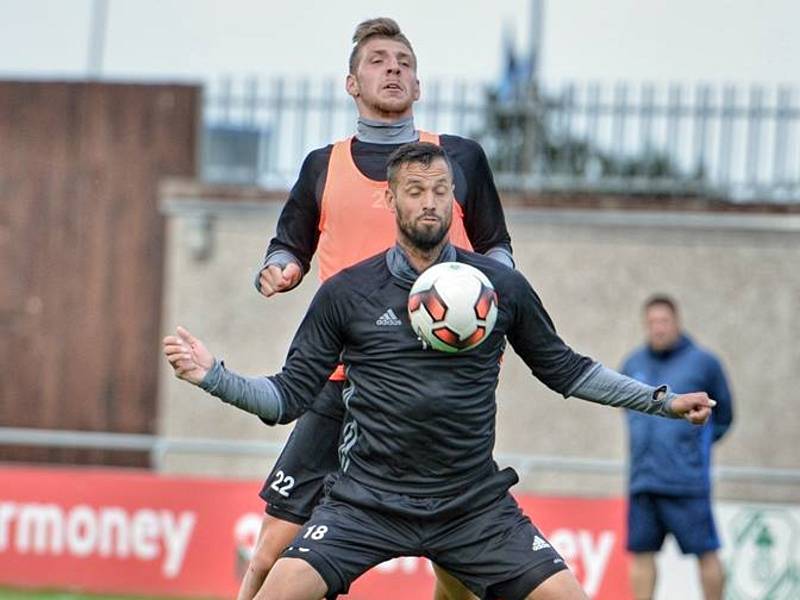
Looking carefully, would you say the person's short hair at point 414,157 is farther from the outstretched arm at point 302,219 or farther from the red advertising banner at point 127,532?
the red advertising banner at point 127,532

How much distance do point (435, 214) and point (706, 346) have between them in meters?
11.2

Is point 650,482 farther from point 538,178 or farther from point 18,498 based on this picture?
point 538,178

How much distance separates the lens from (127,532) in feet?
48.8

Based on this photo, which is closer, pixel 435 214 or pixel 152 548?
pixel 435 214

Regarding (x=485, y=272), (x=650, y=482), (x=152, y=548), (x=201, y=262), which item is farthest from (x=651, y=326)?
(x=201, y=262)

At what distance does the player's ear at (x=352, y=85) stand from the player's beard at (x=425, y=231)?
3.05 feet

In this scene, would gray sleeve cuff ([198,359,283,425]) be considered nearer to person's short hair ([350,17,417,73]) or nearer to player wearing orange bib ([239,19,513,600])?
player wearing orange bib ([239,19,513,600])

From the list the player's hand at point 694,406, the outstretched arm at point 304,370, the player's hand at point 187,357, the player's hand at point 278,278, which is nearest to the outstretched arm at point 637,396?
the player's hand at point 694,406

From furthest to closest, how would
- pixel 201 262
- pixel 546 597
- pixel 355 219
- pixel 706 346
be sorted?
pixel 201 262 → pixel 706 346 → pixel 355 219 → pixel 546 597

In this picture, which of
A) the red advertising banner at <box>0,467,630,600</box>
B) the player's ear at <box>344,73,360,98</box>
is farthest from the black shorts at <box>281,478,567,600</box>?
the red advertising banner at <box>0,467,630,600</box>

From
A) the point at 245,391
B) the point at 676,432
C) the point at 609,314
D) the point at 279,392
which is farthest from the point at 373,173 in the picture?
the point at 609,314

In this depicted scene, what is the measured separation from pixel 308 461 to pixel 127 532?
757cm

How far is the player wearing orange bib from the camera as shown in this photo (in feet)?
24.7

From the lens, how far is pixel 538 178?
61.0ft
